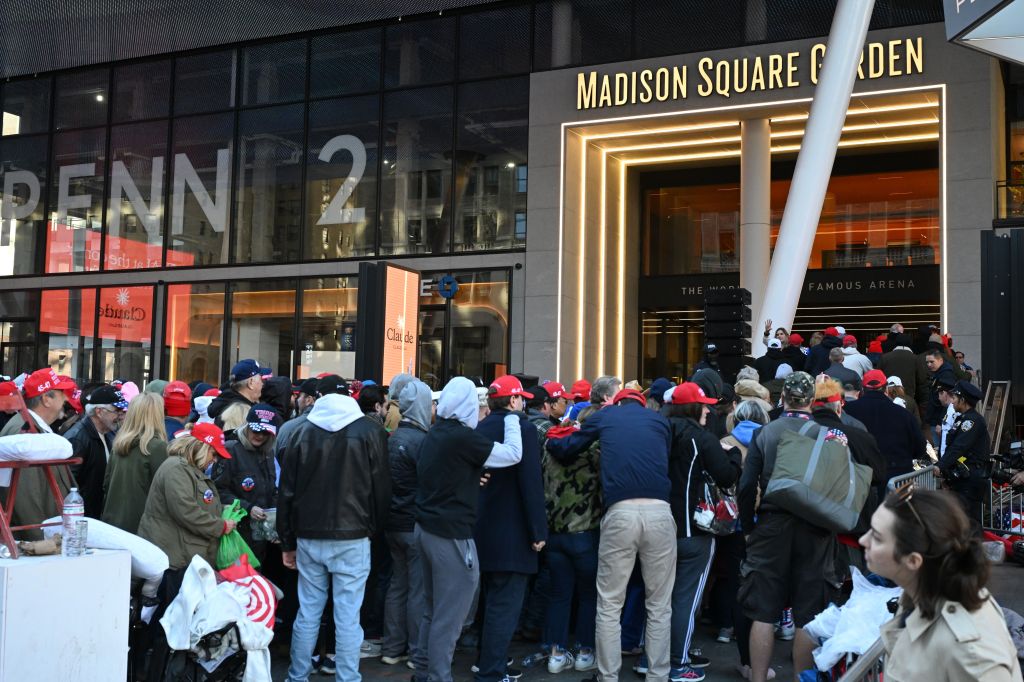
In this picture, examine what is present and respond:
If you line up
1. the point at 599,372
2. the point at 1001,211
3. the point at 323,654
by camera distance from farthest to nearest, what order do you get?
1. the point at 599,372
2. the point at 1001,211
3. the point at 323,654

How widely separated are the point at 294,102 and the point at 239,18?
7.33 ft

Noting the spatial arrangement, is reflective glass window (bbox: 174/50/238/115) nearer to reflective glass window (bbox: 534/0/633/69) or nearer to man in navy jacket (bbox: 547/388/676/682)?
reflective glass window (bbox: 534/0/633/69)

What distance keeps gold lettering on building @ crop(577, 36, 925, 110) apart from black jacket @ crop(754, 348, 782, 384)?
6975mm

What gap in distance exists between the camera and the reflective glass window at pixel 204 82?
25.0 meters

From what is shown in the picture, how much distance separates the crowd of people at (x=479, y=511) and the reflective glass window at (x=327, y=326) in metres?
14.6

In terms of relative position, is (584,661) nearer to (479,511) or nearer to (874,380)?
(479,511)

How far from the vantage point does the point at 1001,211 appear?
18.2 metres

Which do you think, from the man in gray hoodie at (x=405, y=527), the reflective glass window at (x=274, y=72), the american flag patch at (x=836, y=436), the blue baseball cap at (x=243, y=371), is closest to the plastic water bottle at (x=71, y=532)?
the man in gray hoodie at (x=405, y=527)

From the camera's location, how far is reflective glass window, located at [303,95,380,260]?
23047mm

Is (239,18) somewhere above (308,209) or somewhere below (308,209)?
above

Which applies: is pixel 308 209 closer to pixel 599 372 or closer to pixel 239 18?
pixel 239 18

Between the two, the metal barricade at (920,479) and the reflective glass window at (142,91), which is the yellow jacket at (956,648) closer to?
the metal barricade at (920,479)

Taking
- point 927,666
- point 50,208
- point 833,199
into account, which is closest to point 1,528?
point 927,666

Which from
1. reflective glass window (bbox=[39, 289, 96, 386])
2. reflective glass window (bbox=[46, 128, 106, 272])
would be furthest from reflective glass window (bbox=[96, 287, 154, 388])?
reflective glass window (bbox=[46, 128, 106, 272])
